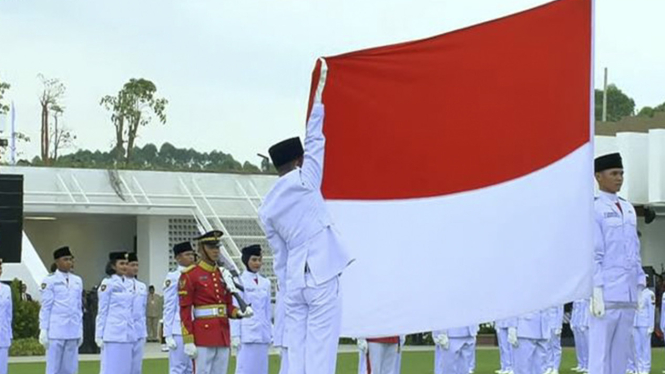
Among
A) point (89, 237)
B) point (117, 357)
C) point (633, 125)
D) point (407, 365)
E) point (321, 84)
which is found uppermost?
point (633, 125)

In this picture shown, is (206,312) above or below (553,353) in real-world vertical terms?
above

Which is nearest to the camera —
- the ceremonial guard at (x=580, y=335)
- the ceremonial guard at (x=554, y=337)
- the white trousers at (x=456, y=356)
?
the white trousers at (x=456, y=356)

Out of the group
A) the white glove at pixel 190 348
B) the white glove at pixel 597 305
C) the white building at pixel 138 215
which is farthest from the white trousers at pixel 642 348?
the white glove at pixel 597 305

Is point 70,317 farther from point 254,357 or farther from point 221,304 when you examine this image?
point 221,304

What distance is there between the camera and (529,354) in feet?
66.1

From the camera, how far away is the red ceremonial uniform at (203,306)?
13.2 metres

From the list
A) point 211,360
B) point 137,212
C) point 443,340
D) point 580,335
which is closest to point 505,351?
point 580,335

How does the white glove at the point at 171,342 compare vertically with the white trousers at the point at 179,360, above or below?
above

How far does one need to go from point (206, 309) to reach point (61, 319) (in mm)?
5502

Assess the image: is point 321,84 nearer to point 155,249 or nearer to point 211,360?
point 211,360

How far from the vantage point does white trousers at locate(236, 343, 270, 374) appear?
682 inches

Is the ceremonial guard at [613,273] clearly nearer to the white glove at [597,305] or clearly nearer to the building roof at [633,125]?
the white glove at [597,305]

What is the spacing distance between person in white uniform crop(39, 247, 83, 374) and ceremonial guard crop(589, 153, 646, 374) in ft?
30.2

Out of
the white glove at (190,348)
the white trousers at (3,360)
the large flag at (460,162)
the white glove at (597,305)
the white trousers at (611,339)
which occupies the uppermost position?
the large flag at (460,162)
